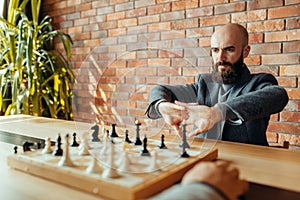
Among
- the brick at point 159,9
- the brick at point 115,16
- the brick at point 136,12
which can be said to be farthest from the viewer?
the brick at point 115,16

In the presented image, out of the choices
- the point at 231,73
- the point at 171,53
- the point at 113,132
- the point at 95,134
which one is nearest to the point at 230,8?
the point at 231,73

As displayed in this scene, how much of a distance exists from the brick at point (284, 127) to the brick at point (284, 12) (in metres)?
0.71

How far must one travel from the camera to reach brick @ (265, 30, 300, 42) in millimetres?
1925

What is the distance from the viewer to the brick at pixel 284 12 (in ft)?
6.29

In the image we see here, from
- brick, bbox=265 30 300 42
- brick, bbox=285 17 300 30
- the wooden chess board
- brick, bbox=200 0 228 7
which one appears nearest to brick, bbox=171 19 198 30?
brick, bbox=200 0 228 7

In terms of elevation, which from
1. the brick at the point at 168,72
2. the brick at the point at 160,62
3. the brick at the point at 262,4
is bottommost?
the brick at the point at 168,72

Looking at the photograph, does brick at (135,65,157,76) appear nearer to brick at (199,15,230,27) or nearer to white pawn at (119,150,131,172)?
white pawn at (119,150,131,172)

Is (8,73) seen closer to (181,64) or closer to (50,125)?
(50,125)

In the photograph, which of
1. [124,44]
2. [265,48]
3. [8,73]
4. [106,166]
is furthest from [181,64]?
[8,73]

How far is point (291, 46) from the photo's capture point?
6.39ft

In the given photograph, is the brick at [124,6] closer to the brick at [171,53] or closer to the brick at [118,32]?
the brick at [118,32]

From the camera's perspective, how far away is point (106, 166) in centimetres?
76

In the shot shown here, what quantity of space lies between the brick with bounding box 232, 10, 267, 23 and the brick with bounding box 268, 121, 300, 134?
722mm

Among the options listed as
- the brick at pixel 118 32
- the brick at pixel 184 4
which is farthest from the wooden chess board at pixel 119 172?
the brick at pixel 184 4
